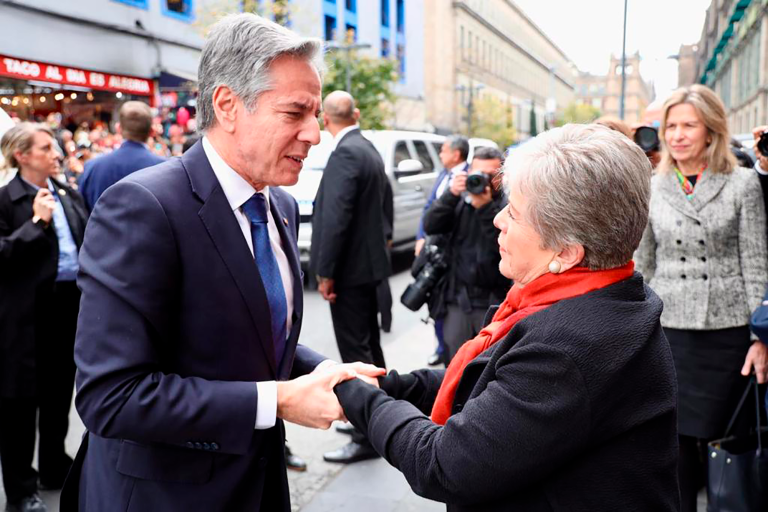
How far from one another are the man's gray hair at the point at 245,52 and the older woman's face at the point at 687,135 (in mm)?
2141

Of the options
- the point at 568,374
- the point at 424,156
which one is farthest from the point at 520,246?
the point at 424,156

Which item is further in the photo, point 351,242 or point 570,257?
point 351,242

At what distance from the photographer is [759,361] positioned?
3051 mm

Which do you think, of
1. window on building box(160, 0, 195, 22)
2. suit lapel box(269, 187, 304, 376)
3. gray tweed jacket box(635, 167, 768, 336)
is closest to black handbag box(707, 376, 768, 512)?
gray tweed jacket box(635, 167, 768, 336)

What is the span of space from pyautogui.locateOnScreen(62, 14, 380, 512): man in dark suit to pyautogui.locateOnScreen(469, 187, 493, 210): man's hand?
253 cm

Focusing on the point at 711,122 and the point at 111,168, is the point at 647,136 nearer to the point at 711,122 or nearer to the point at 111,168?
the point at 711,122

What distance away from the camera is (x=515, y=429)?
1365 millimetres

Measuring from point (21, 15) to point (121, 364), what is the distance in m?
17.2

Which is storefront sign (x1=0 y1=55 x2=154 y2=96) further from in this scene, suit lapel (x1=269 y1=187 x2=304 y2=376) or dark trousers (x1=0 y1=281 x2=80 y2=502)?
suit lapel (x1=269 y1=187 x2=304 y2=376)

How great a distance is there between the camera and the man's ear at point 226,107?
1.69 metres

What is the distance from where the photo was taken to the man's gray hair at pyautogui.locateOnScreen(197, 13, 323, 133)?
165 centimetres

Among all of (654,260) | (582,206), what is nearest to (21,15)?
(654,260)

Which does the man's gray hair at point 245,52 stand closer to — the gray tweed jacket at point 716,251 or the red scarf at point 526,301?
the red scarf at point 526,301

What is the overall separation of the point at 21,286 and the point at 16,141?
813 millimetres
